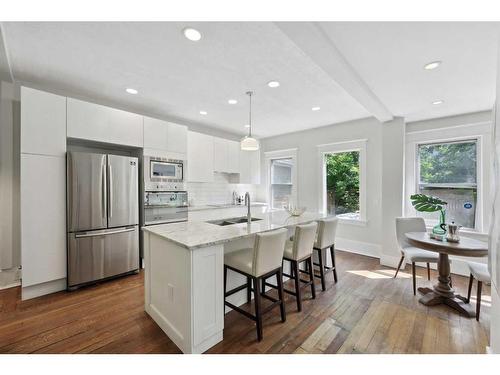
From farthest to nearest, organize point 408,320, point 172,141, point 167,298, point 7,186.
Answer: point 172,141 < point 7,186 < point 408,320 < point 167,298

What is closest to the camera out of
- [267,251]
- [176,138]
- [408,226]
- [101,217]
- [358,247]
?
[267,251]

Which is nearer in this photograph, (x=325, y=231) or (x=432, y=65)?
(x=432, y=65)

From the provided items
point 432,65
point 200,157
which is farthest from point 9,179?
point 432,65

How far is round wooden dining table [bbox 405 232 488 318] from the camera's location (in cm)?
218

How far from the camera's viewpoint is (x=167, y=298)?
1.92m

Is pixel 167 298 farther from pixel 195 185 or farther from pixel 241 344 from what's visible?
pixel 195 185

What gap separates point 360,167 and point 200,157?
3.22 meters

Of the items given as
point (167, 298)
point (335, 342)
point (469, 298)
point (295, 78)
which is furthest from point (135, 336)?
point (469, 298)

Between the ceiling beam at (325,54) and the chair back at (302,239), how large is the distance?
1580 mm

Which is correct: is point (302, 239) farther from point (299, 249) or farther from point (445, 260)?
point (445, 260)

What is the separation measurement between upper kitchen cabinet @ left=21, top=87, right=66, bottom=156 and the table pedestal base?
465 cm

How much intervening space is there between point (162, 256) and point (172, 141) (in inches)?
93.4

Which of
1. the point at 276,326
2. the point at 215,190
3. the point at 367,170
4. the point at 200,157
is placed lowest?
the point at 276,326

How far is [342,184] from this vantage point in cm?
463
